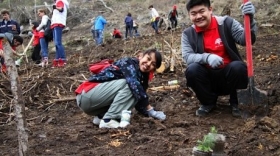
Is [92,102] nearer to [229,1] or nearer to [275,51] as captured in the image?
[275,51]

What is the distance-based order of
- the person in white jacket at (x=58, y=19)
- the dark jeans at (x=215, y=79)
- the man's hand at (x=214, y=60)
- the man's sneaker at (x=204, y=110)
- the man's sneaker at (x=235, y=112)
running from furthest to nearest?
the person in white jacket at (x=58, y=19) < the man's sneaker at (x=204, y=110) < the man's sneaker at (x=235, y=112) < the dark jeans at (x=215, y=79) < the man's hand at (x=214, y=60)

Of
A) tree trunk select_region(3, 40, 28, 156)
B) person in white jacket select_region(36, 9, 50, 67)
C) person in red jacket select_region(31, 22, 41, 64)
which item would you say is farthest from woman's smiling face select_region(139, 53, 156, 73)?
person in red jacket select_region(31, 22, 41, 64)

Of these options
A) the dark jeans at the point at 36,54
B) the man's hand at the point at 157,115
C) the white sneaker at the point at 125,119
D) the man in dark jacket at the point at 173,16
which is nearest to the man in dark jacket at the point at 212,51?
A: the man's hand at the point at 157,115

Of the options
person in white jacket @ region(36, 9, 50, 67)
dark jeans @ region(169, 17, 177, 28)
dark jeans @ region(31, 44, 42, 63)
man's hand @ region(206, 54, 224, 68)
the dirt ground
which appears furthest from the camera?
dark jeans @ region(169, 17, 177, 28)

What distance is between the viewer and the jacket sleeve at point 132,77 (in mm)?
3564

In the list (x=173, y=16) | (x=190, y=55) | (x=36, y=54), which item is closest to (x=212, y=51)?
(x=190, y=55)

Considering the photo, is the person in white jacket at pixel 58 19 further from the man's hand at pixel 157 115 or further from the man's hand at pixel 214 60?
the man's hand at pixel 214 60

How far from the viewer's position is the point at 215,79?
147 inches

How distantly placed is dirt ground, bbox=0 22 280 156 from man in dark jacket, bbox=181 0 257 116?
10.0 inches

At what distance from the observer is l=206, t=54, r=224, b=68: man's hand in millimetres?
3410

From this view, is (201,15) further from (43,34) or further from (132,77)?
(43,34)

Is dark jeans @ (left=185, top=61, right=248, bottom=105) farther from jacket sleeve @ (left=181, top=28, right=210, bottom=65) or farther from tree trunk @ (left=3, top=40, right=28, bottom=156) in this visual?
tree trunk @ (left=3, top=40, right=28, bottom=156)

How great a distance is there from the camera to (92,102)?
3.64m

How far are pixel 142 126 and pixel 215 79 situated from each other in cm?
82
